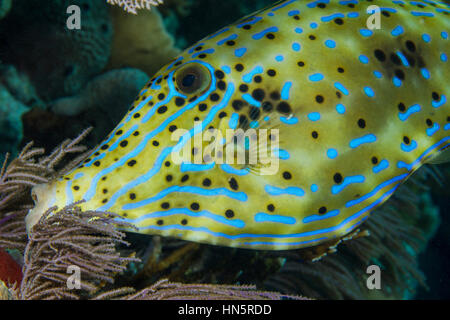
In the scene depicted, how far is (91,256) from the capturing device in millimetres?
1883

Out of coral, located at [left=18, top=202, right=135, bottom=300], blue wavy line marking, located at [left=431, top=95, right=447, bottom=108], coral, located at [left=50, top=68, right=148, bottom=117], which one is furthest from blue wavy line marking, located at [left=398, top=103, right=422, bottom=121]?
coral, located at [left=50, top=68, right=148, bottom=117]

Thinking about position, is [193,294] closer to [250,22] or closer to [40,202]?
[40,202]

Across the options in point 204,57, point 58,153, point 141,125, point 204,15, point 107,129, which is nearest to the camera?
point 141,125

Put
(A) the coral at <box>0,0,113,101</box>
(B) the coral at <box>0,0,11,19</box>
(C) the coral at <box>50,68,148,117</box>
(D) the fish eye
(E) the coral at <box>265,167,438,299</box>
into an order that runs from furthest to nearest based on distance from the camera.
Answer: (E) the coral at <box>265,167,438,299</box> → (C) the coral at <box>50,68,148,117</box> → (A) the coral at <box>0,0,113,101</box> → (B) the coral at <box>0,0,11,19</box> → (D) the fish eye

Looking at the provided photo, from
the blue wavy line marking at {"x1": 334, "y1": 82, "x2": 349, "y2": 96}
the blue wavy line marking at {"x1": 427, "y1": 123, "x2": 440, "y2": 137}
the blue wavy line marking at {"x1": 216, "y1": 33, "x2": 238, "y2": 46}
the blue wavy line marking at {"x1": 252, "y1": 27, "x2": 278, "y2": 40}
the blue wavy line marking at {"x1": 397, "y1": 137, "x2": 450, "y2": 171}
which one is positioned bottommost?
the blue wavy line marking at {"x1": 397, "y1": 137, "x2": 450, "y2": 171}

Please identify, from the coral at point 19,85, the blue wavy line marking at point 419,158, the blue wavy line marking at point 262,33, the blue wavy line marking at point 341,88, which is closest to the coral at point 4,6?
the coral at point 19,85

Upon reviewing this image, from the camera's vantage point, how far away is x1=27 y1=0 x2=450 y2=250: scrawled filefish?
199 centimetres

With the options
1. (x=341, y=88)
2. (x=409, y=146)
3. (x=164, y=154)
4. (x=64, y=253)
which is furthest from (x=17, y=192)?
(x=409, y=146)

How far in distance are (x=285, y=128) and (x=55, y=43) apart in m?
2.70

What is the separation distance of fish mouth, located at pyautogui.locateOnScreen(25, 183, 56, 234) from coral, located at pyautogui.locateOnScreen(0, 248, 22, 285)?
27 cm

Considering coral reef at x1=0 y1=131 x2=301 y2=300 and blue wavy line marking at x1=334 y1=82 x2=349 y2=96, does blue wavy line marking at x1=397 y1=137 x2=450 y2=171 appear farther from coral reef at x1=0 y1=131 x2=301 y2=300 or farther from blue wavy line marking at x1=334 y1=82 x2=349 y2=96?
coral reef at x1=0 y1=131 x2=301 y2=300
